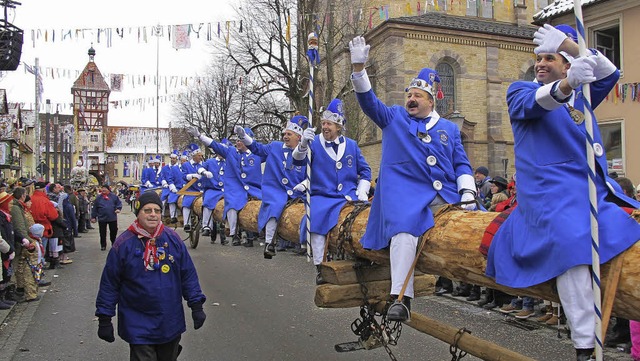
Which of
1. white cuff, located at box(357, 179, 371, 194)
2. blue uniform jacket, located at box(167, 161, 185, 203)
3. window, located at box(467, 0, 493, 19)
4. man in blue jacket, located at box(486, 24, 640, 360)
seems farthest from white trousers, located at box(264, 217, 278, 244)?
window, located at box(467, 0, 493, 19)

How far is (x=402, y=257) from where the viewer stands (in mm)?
4137

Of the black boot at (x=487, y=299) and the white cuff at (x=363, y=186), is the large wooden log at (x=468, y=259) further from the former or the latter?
the black boot at (x=487, y=299)

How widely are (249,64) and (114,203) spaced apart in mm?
11433

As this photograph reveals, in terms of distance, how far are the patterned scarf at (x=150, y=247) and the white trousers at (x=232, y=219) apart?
5124 mm

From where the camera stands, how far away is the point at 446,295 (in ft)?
31.4

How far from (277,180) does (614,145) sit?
500 inches

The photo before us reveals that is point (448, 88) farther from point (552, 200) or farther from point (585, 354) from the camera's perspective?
point (585, 354)

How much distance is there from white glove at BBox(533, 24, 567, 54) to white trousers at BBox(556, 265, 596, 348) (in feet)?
3.62

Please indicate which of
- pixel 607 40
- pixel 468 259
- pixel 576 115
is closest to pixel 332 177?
pixel 468 259

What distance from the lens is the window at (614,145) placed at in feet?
53.8

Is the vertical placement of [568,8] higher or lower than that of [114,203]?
higher

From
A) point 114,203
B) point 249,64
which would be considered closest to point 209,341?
point 114,203

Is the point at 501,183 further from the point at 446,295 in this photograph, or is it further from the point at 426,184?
the point at 426,184

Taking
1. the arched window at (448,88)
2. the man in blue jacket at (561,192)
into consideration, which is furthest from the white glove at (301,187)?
the arched window at (448,88)
